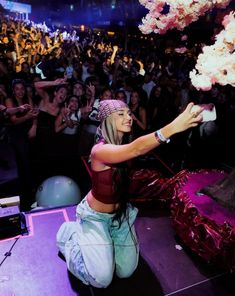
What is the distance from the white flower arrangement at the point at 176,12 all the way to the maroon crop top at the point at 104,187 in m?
1.56

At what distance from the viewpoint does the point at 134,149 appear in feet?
6.89

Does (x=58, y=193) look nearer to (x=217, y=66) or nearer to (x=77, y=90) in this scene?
(x=77, y=90)

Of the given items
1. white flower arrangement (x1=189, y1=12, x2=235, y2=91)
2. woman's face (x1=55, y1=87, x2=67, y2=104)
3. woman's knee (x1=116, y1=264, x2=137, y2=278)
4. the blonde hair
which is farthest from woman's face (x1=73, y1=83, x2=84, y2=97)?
woman's knee (x1=116, y1=264, x2=137, y2=278)

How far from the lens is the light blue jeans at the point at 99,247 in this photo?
8.41 feet

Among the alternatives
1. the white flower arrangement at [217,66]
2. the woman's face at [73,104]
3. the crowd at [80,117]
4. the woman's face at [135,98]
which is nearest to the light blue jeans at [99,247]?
A: the white flower arrangement at [217,66]

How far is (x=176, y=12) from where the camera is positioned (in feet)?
8.99

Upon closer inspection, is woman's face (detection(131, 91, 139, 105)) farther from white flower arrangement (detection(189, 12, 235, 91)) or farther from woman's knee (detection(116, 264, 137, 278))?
woman's knee (detection(116, 264, 137, 278))

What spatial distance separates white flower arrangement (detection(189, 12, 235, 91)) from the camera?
7.25 feet

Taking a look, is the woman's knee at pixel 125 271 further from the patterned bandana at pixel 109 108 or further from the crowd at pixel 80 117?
the crowd at pixel 80 117

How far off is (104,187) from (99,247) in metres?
0.55

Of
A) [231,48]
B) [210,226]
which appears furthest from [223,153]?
[231,48]

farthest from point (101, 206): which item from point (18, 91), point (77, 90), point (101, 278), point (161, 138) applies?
point (77, 90)

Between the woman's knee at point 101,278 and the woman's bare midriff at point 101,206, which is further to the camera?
the woman's bare midriff at point 101,206

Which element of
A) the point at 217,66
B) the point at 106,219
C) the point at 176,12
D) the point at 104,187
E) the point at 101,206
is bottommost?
the point at 106,219
